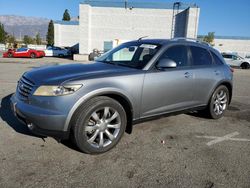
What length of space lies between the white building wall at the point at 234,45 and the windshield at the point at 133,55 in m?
42.3

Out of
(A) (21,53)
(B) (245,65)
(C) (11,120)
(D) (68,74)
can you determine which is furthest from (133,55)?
(A) (21,53)

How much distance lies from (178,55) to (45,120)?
2.68 m

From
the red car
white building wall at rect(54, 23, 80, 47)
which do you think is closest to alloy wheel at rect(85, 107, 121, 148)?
the red car

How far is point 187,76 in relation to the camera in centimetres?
421

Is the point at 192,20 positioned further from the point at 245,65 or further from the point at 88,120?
the point at 88,120

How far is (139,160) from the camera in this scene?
126 inches

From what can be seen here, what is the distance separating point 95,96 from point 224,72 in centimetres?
328

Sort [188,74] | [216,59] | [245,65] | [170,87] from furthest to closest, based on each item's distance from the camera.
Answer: [245,65], [216,59], [188,74], [170,87]

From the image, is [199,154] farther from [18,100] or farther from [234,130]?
[18,100]

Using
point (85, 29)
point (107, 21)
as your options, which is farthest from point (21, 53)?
point (107, 21)

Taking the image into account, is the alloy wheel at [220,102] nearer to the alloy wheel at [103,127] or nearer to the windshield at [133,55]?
the windshield at [133,55]

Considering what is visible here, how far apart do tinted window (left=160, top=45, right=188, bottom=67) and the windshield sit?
0.22 meters

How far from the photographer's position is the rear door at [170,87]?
12.1 feet

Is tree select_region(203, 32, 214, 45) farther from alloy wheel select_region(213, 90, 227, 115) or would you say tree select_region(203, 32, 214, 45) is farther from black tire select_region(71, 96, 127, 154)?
black tire select_region(71, 96, 127, 154)
